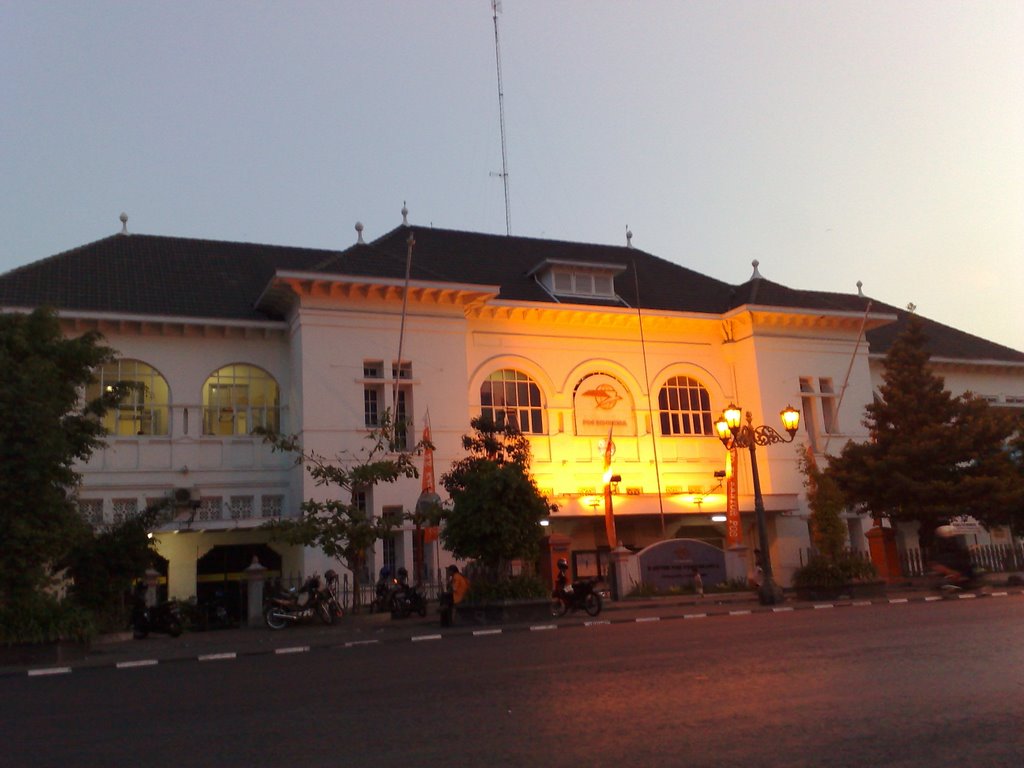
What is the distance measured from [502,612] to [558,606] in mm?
2765

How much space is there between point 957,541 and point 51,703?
1801 cm

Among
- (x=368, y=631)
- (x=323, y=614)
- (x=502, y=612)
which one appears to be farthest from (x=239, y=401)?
(x=502, y=612)

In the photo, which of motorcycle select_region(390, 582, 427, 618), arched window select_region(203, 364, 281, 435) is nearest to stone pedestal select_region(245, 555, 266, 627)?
motorcycle select_region(390, 582, 427, 618)

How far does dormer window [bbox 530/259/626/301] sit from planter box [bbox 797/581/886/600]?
483 inches

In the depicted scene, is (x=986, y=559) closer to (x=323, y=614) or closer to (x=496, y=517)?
(x=496, y=517)

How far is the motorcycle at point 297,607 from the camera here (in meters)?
20.1

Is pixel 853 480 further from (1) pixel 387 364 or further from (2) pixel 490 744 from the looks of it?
(2) pixel 490 744

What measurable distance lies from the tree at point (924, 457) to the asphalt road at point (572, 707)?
1505 centimetres

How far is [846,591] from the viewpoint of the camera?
2195 cm

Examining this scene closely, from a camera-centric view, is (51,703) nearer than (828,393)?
Yes

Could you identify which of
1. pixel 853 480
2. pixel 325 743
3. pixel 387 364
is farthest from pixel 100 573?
pixel 853 480

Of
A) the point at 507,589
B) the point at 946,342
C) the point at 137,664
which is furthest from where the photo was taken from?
the point at 946,342

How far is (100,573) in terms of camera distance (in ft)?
63.9

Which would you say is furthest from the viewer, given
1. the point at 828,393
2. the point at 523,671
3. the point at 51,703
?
the point at 828,393
